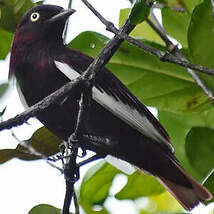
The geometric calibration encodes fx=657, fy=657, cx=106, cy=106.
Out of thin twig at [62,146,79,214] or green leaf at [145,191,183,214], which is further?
green leaf at [145,191,183,214]

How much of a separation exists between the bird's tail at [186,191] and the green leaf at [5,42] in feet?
3.27

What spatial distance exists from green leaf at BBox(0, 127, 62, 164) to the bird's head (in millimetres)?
635

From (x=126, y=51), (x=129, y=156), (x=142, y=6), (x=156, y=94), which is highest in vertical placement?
(x=142, y=6)

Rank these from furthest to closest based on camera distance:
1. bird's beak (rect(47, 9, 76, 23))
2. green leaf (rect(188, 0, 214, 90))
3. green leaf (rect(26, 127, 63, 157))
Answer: bird's beak (rect(47, 9, 76, 23))
green leaf (rect(26, 127, 63, 157))
green leaf (rect(188, 0, 214, 90))

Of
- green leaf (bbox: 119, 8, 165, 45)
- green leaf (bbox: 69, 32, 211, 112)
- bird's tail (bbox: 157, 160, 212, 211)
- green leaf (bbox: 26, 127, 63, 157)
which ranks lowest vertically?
bird's tail (bbox: 157, 160, 212, 211)

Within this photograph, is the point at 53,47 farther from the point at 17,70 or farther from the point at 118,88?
the point at 118,88

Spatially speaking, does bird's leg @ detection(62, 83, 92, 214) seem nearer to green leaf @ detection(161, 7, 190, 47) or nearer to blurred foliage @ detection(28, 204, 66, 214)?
blurred foliage @ detection(28, 204, 66, 214)

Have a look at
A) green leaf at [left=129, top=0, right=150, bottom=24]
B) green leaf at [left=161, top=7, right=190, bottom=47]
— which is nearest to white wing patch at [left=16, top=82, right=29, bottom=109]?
green leaf at [left=161, top=7, right=190, bottom=47]

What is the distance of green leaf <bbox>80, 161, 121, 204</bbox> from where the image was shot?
3207 mm

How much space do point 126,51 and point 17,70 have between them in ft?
1.83

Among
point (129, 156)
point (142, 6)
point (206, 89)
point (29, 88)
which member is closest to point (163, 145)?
point (129, 156)

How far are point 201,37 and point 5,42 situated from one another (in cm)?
102

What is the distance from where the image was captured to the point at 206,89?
2.82m

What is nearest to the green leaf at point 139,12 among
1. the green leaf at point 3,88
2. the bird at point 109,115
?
the green leaf at point 3,88
